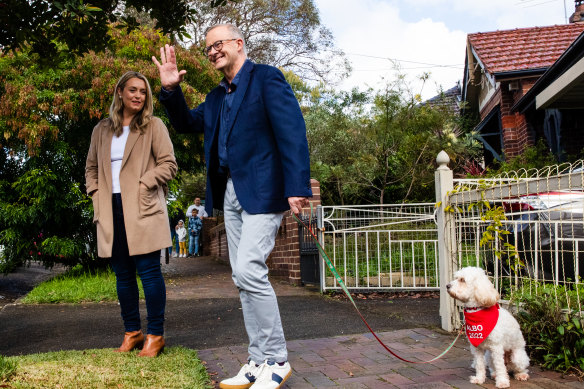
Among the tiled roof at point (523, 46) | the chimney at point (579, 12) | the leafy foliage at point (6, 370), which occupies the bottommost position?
the leafy foliage at point (6, 370)

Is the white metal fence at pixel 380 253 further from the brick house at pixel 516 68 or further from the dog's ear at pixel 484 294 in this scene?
the brick house at pixel 516 68

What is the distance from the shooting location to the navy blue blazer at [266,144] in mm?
3039

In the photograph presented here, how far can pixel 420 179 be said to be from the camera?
12.5m

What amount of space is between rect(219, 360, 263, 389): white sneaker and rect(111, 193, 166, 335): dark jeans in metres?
0.92

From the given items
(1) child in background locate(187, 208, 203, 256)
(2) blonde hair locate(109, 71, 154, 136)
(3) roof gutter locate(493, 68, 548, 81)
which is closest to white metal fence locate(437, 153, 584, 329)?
(2) blonde hair locate(109, 71, 154, 136)

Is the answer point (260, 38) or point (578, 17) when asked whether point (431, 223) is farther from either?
point (260, 38)

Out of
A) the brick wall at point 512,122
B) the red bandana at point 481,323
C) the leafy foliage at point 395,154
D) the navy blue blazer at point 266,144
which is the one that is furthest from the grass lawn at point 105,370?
the brick wall at point 512,122

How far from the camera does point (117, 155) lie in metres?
3.93

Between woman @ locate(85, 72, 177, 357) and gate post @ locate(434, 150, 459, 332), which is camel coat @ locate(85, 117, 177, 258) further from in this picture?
gate post @ locate(434, 150, 459, 332)

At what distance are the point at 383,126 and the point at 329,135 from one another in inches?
121

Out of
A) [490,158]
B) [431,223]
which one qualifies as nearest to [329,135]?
[490,158]

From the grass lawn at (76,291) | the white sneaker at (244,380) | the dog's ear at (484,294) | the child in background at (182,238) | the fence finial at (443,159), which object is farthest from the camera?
the child in background at (182,238)

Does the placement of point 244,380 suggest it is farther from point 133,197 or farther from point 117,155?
point 117,155

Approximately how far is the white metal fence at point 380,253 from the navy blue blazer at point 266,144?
14.5 feet
